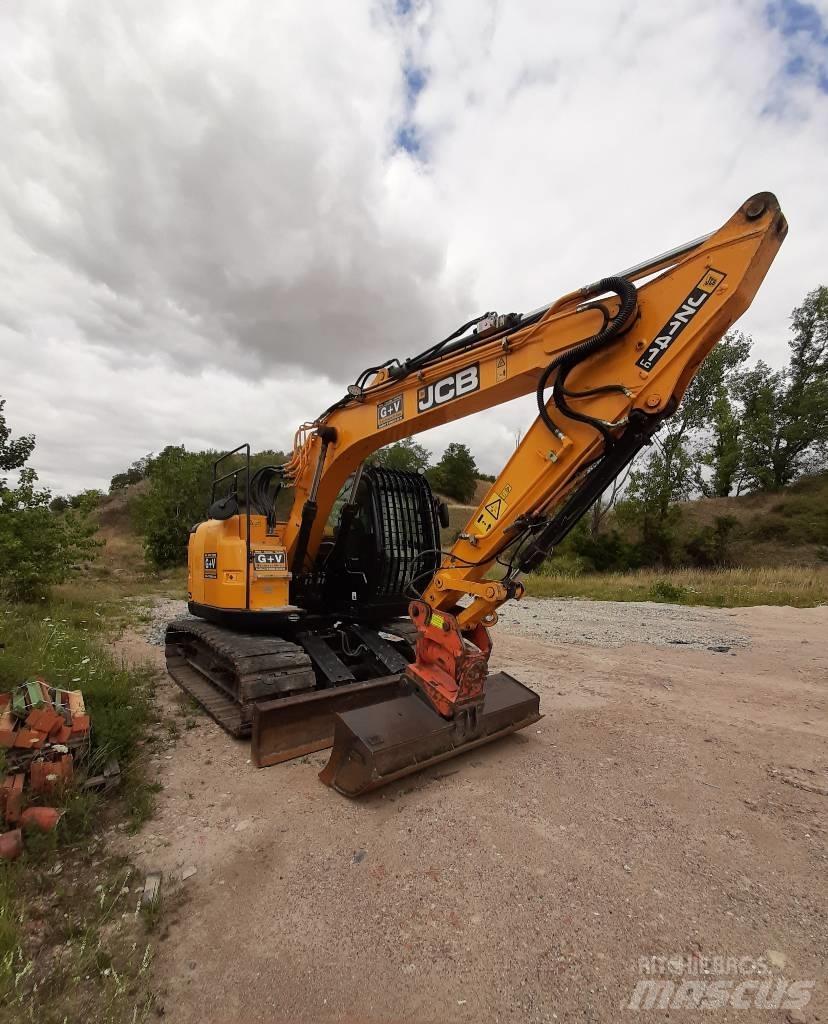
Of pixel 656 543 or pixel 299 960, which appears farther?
pixel 656 543

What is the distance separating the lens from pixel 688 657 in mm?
7668

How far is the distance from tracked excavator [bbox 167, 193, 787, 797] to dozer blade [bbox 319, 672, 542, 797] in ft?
0.05

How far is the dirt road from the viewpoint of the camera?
6.86ft

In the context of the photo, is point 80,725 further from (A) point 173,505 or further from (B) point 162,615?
(A) point 173,505

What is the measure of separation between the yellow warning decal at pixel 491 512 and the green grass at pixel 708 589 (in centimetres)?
1228

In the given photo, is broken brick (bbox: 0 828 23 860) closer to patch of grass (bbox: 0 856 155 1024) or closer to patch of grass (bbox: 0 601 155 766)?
patch of grass (bbox: 0 856 155 1024)

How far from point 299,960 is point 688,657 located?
711 cm

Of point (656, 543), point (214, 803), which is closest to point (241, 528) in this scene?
point (214, 803)

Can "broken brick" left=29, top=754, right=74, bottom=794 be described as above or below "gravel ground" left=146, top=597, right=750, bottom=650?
above

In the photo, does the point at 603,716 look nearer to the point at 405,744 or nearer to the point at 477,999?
the point at 405,744

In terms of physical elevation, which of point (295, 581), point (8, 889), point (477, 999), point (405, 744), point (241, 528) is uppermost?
point (241, 528)

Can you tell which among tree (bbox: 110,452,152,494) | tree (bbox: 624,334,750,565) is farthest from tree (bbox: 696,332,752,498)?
tree (bbox: 110,452,152,494)

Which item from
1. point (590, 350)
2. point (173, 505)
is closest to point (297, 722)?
point (590, 350)

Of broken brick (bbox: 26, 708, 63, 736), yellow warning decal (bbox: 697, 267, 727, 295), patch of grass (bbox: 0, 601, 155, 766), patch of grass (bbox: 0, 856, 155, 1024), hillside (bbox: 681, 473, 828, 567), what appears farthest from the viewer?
hillside (bbox: 681, 473, 828, 567)
